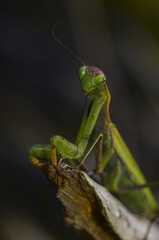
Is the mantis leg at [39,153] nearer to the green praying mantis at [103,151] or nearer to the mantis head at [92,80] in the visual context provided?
the green praying mantis at [103,151]

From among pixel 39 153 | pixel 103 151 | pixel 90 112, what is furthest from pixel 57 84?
pixel 39 153

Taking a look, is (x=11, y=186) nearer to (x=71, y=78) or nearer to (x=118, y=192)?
(x=118, y=192)

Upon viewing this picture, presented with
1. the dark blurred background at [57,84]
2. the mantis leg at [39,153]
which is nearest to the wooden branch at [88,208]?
the mantis leg at [39,153]

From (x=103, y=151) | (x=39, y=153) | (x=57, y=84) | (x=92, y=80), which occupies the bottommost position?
(x=103, y=151)

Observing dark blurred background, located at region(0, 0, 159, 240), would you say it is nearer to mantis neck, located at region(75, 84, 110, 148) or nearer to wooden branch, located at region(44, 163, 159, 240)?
wooden branch, located at region(44, 163, 159, 240)

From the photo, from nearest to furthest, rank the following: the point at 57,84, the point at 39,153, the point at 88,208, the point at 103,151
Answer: the point at 39,153
the point at 88,208
the point at 103,151
the point at 57,84

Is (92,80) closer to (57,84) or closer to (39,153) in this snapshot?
(39,153)

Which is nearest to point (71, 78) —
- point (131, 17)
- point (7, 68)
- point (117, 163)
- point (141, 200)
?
point (7, 68)
